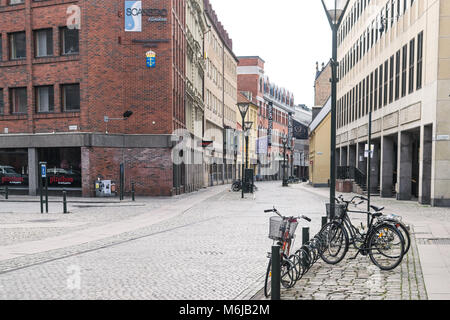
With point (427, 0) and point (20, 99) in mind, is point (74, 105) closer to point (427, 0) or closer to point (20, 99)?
point (20, 99)

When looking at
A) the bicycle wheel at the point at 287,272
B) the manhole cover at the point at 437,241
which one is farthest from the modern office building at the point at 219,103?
the bicycle wheel at the point at 287,272

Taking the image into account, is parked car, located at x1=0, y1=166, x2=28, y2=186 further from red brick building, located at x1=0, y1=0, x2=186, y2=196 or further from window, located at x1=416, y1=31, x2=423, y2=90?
window, located at x1=416, y1=31, x2=423, y2=90

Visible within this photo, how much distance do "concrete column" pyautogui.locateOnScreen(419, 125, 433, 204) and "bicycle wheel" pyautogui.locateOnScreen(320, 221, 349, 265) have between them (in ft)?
54.5

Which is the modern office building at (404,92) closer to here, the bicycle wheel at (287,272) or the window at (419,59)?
the window at (419,59)

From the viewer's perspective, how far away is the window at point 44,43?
28781 millimetres

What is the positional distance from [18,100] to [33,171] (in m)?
4.57

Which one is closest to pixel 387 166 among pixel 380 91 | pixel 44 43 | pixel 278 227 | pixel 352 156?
pixel 380 91

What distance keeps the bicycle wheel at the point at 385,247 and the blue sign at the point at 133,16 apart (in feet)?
79.6

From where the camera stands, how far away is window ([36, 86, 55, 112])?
28844 millimetres

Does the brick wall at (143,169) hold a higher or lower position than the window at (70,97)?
lower

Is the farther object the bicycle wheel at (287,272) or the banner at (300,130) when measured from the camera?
the banner at (300,130)
